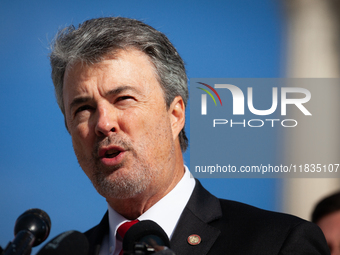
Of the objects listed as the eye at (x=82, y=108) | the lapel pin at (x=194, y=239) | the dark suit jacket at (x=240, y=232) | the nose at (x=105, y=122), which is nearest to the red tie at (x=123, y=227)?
the dark suit jacket at (x=240, y=232)

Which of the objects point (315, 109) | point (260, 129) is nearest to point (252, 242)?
point (260, 129)

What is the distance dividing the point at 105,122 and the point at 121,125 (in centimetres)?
8

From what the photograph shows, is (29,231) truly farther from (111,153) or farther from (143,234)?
(111,153)

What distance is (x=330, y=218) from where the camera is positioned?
238cm

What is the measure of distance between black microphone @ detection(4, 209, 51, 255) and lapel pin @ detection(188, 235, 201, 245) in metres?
0.70

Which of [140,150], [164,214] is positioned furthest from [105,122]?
[164,214]

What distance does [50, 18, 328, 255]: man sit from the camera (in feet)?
5.36

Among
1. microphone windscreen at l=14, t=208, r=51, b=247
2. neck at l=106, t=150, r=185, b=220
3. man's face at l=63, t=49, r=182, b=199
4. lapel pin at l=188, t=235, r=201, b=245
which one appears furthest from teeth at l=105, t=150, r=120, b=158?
microphone windscreen at l=14, t=208, r=51, b=247

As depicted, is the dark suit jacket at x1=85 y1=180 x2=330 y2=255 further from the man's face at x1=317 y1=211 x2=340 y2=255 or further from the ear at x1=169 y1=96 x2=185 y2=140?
the man's face at x1=317 y1=211 x2=340 y2=255

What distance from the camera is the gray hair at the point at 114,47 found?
1.88m

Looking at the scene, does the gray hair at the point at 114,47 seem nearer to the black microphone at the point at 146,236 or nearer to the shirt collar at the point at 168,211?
the shirt collar at the point at 168,211

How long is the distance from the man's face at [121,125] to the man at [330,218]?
1.14m

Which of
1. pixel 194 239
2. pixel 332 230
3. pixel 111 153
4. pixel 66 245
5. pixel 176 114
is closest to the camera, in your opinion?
pixel 66 245

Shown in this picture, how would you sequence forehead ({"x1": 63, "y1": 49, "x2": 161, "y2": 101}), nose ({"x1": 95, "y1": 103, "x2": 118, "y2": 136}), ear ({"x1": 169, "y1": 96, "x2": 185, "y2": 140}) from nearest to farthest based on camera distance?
1. nose ({"x1": 95, "y1": 103, "x2": 118, "y2": 136})
2. forehead ({"x1": 63, "y1": 49, "x2": 161, "y2": 101})
3. ear ({"x1": 169, "y1": 96, "x2": 185, "y2": 140})
